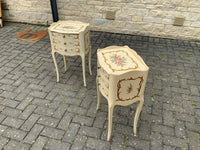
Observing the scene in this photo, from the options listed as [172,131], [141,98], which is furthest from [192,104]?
[141,98]

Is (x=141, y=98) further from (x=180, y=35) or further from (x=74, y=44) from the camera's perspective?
(x=180, y=35)

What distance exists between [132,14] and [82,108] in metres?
4.16

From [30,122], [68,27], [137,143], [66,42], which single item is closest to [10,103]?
[30,122]

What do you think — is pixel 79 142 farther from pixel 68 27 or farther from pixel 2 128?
pixel 68 27

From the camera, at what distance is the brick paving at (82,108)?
267 centimetres

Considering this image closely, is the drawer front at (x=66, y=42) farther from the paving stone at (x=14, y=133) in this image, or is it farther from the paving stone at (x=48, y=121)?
the paving stone at (x=14, y=133)

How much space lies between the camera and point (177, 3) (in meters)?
5.45

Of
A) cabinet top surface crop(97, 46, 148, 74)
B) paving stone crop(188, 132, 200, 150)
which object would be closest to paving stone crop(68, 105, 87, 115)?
cabinet top surface crop(97, 46, 148, 74)

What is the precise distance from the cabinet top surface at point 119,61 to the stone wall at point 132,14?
3745 millimetres

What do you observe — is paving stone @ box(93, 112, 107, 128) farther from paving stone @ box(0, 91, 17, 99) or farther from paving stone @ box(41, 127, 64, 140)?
paving stone @ box(0, 91, 17, 99)

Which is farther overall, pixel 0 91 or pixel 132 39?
pixel 132 39

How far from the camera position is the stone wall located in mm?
5557

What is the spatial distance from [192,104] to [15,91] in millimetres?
3741

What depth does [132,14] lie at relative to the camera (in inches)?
233
